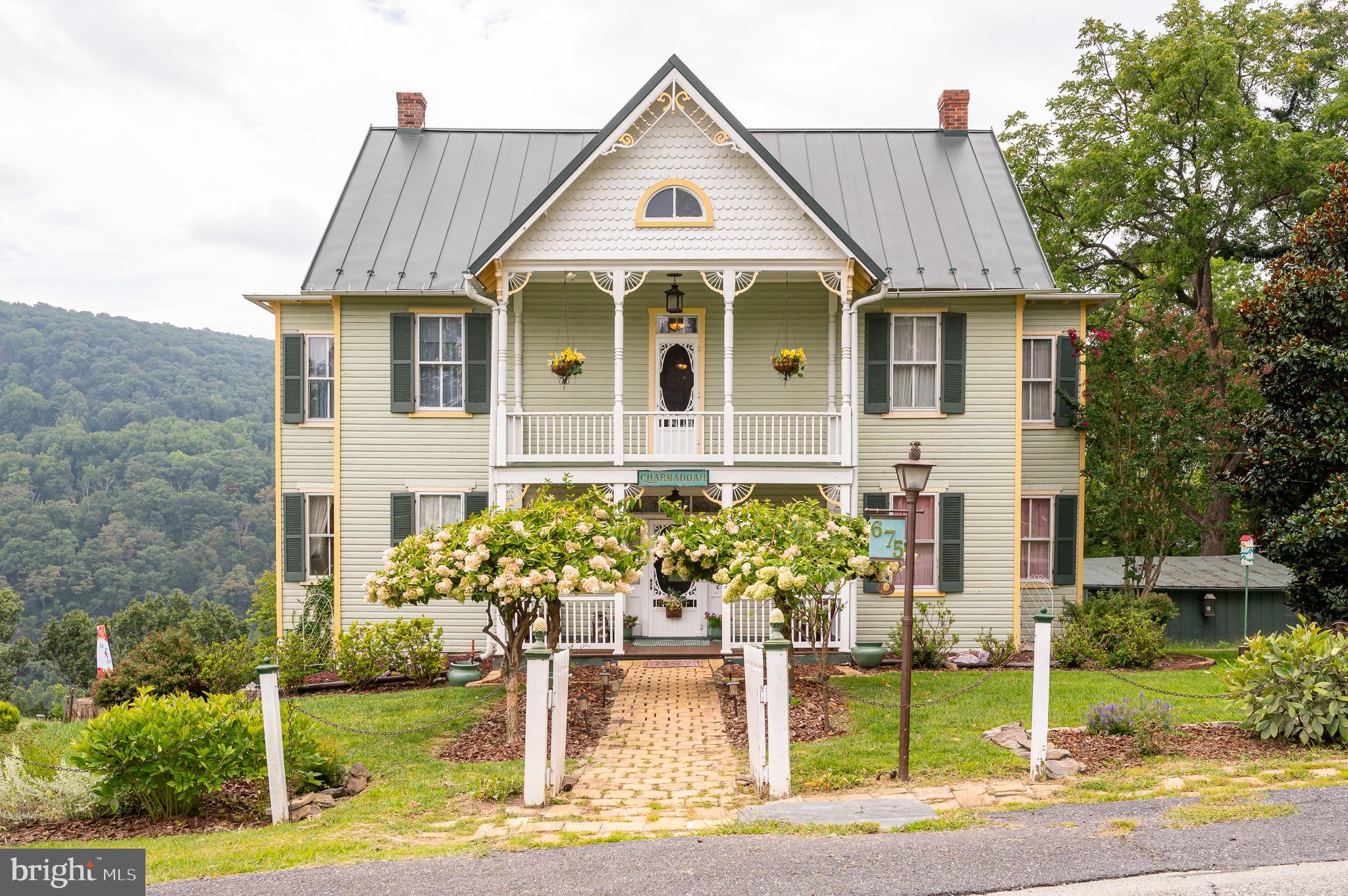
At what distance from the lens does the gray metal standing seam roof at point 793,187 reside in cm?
1530

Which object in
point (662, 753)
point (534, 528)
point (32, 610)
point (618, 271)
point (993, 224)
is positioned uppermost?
point (993, 224)

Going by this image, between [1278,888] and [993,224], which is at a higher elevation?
[993,224]

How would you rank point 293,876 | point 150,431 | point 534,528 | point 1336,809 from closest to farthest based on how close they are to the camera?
point 293,876 < point 1336,809 < point 534,528 < point 150,431

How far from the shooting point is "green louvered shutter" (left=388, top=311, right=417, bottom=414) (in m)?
15.3

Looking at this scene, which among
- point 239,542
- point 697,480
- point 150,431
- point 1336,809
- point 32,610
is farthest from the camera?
point 150,431

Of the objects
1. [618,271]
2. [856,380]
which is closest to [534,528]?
[618,271]

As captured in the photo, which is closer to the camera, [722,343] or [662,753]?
[662,753]

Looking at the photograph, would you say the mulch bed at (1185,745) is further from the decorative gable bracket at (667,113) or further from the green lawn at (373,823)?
the decorative gable bracket at (667,113)

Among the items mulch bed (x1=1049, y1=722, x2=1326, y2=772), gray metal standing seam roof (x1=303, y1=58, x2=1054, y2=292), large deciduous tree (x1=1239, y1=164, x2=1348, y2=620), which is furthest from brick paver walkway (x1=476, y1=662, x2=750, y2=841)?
large deciduous tree (x1=1239, y1=164, x2=1348, y2=620)

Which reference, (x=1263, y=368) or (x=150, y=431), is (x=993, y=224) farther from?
(x=150, y=431)

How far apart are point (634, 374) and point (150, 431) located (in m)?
67.7

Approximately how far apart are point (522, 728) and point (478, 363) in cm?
711

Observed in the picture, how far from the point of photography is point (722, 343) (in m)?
15.4

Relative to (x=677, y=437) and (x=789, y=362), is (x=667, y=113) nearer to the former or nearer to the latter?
(x=789, y=362)
